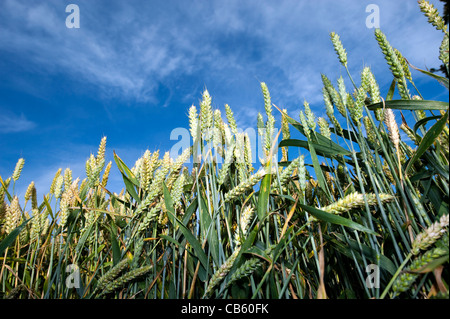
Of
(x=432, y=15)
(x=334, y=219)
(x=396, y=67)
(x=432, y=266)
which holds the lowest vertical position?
(x=432, y=266)

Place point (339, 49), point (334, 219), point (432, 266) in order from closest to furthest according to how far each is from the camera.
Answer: point (432, 266), point (334, 219), point (339, 49)

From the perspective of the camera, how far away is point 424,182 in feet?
3.20

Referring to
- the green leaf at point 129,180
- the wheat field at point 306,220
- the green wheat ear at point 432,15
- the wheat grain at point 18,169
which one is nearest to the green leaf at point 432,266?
the wheat field at point 306,220

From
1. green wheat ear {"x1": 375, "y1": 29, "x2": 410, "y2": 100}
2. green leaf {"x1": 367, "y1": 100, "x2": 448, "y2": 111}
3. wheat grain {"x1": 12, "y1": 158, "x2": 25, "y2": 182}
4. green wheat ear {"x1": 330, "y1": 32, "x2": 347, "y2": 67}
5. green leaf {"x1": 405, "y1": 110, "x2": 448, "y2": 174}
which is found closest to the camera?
green leaf {"x1": 405, "y1": 110, "x2": 448, "y2": 174}

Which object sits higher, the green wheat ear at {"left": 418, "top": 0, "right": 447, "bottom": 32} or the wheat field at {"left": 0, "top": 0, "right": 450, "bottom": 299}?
the green wheat ear at {"left": 418, "top": 0, "right": 447, "bottom": 32}

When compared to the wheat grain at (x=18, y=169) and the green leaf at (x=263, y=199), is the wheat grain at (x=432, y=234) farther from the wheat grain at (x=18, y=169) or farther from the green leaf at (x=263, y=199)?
the wheat grain at (x=18, y=169)

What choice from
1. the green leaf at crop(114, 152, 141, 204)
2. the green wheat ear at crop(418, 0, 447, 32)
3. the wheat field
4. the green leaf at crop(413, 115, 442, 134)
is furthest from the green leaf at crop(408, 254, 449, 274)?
the green leaf at crop(114, 152, 141, 204)

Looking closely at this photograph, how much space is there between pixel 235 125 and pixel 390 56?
77 centimetres

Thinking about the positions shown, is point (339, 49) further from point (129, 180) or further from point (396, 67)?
point (129, 180)

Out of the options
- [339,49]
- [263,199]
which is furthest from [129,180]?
[339,49]

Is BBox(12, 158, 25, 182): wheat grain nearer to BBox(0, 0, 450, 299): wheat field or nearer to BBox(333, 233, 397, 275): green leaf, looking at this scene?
BBox(0, 0, 450, 299): wheat field
